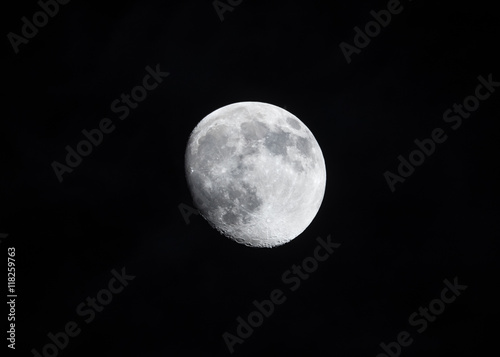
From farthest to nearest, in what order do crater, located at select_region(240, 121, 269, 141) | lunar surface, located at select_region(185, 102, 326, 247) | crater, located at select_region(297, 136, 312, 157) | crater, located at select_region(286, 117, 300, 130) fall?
crater, located at select_region(286, 117, 300, 130) < crater, located at select_region(297, 136, 312, 157) < crater, located at select_region(240, 121, 269, 141) < lunar surface, located at select_region(185, 102, 326, 247)

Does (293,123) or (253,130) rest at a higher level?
(293,123)

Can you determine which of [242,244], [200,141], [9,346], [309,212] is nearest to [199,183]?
[200,141]

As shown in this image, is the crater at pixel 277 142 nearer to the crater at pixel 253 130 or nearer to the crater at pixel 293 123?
the crater at pixel 253 130

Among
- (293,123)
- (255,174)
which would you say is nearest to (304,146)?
(293,123)

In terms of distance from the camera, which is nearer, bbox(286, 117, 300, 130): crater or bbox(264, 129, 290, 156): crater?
bbox(264, 129, 290, 156): crater

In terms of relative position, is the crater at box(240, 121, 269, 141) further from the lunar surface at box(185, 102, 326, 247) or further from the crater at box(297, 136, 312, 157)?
the crater at box(297, 136, 312, 157)

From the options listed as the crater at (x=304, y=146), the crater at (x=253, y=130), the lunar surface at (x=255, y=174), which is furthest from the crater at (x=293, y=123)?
the crater at (x=253, y=130)

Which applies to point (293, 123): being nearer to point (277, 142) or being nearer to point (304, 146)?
point (304, 146)

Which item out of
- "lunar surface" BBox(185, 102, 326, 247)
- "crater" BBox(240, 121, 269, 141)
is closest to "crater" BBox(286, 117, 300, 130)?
"lunar surface" BBox(185, 102, 326, 247)

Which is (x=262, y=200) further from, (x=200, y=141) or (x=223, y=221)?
(x=200, y=141)
